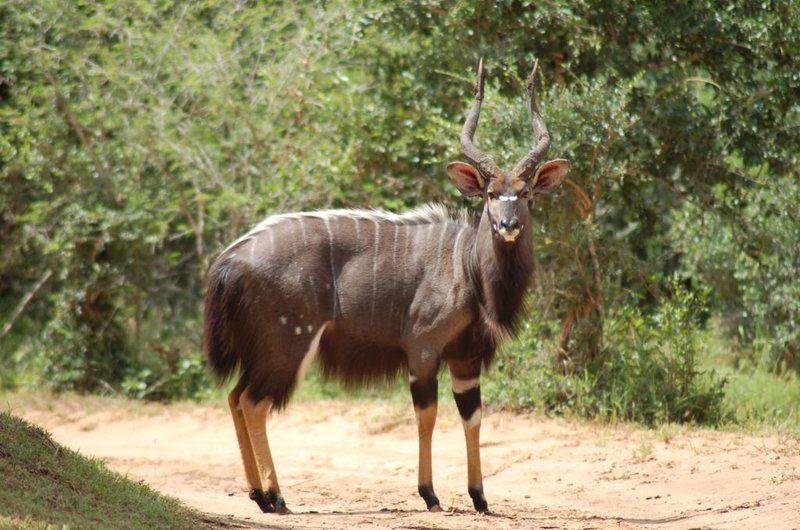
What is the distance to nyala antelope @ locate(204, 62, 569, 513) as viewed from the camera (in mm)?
6598

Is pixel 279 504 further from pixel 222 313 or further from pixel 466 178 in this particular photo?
pixel 466 178

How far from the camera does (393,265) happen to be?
684cm

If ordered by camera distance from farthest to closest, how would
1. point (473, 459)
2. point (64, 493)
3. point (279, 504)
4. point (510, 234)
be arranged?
point (473, 459)
point (279, 504)
point (510, 234)
point (64, 493)

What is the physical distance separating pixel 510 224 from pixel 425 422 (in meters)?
1.33

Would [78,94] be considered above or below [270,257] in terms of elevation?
above

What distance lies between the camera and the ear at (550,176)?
22.0 ft

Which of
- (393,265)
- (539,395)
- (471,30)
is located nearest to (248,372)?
(393,265)

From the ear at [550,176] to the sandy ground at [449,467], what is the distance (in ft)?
6.42

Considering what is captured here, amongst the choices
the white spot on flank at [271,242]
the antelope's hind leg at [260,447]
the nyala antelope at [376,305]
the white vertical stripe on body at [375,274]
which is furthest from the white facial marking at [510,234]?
the antelope's hind leg at [260,447]

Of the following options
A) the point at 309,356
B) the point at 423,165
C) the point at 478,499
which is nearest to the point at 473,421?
the point at 478,499

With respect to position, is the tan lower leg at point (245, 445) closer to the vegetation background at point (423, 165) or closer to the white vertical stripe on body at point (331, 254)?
the white vertical stripe on body at point (331, 254)

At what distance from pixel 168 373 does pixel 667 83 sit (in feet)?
19.9

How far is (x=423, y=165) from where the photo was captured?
33.0ft

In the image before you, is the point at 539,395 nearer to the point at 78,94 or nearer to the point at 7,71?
A: the point at 78,94
